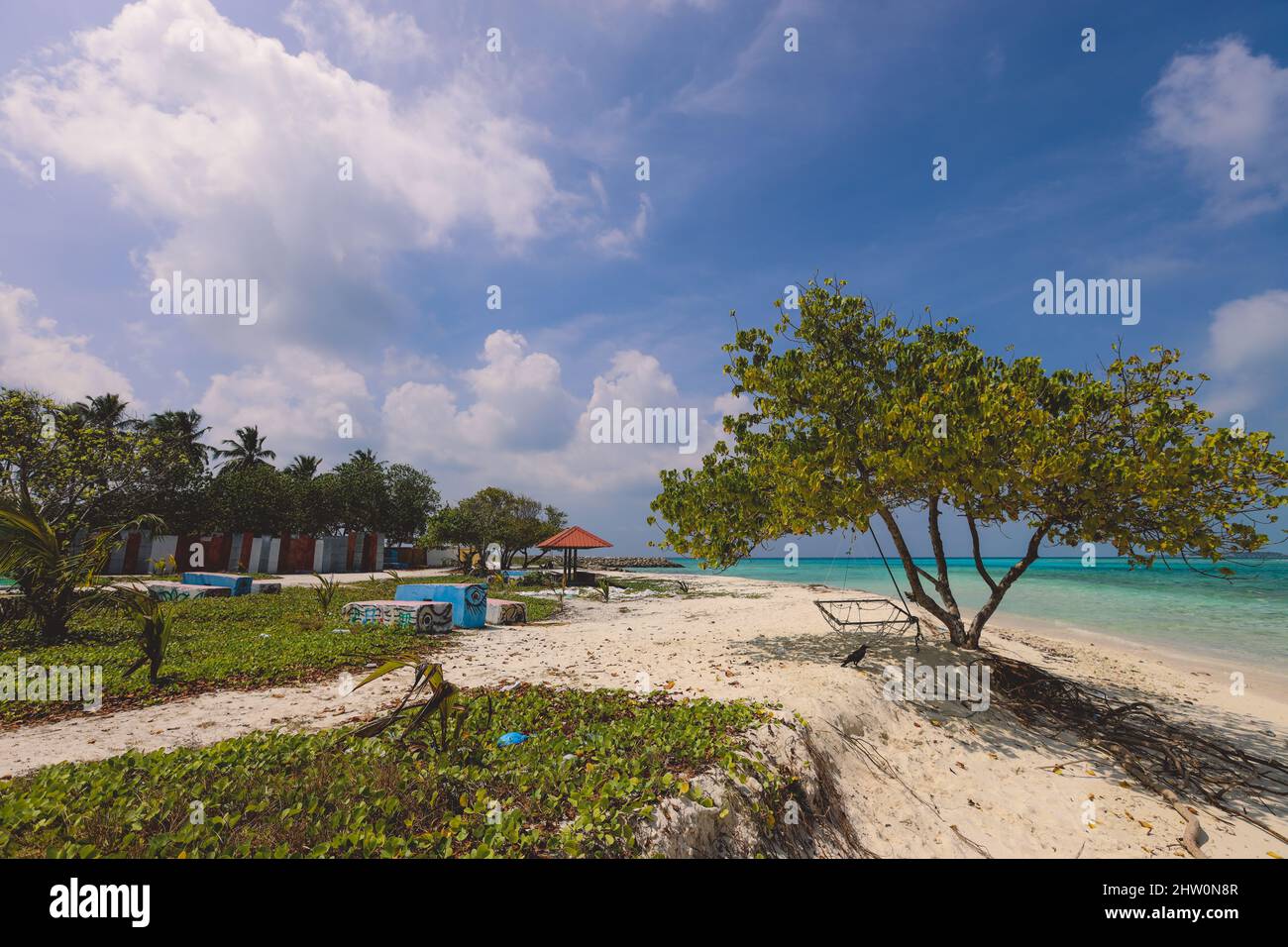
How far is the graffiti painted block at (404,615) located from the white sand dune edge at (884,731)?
3.17 ft

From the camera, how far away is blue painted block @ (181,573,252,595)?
1734cm

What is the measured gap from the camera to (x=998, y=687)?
9.09m

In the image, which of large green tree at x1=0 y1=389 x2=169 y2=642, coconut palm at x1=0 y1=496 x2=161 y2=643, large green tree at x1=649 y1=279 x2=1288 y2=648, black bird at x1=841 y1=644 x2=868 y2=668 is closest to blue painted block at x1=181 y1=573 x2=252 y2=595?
large green tree at x1=0 y1=389 x2=169 y2=642

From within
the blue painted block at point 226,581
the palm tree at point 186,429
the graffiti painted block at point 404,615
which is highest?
the palm tree at point 186,429

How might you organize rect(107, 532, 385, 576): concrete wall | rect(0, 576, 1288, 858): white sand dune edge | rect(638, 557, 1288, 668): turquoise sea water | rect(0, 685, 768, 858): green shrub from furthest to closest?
rect(107, 532, 385, 576): concrete wall < rect(638, 557, 1288, 668): turquoise sea water < rect(0, 576, 1288, 858): white sand dune edge < rect(0, 685, 768, 858): green shrub

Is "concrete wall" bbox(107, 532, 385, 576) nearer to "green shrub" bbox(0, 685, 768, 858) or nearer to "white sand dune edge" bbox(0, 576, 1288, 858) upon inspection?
"white sand dune edge" bbox(0, 576, 1288, 858)

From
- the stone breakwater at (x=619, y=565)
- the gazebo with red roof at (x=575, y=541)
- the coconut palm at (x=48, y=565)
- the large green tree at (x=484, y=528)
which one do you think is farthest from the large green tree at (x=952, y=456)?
the stone breakwater at (x=619, y=565)

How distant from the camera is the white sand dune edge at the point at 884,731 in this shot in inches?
214

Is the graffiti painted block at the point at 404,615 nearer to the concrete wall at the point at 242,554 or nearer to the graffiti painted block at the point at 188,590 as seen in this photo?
the graffiti painted block at the point at 188,590

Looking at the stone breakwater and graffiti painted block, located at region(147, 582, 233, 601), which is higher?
graffiti painted block, located at region(147, 582, 233, 601)

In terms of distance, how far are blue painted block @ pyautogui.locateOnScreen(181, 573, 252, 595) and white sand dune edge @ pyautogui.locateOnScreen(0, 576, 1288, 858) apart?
10843 millimetres

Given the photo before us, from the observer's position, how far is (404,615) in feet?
39.2

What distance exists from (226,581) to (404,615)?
10.7 meters
